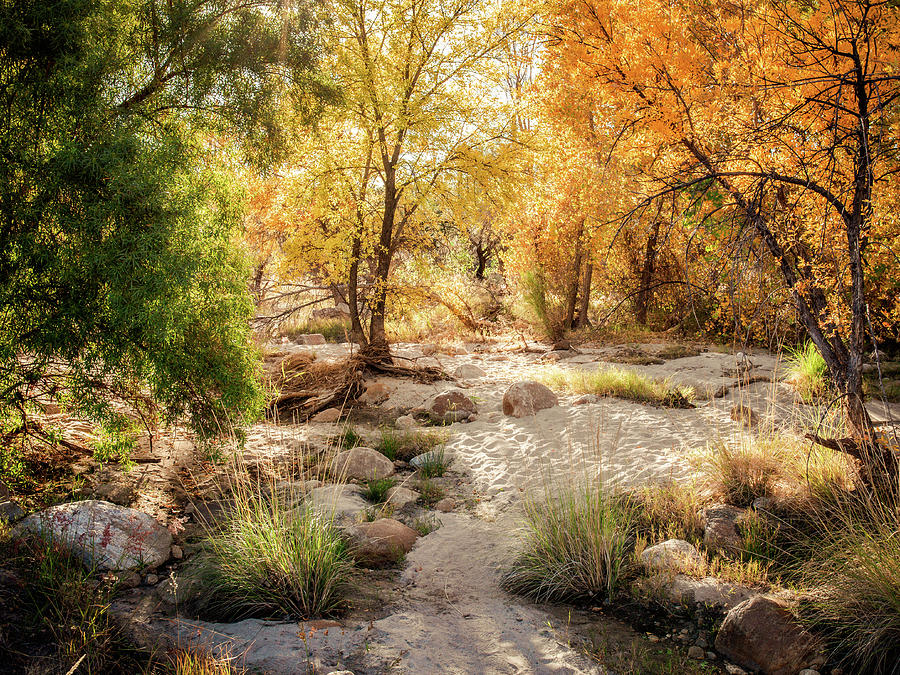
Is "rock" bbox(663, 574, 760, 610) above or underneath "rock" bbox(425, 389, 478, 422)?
underneath

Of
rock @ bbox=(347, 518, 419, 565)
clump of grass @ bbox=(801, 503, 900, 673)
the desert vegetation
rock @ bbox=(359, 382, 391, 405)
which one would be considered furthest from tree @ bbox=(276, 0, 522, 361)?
clump of grass @ bbox=(801, 503, 900, 673)

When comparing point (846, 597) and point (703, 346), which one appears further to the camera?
point (703, 346)

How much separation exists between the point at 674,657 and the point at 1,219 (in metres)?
4.95

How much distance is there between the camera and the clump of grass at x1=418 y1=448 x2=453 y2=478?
18.8 ft

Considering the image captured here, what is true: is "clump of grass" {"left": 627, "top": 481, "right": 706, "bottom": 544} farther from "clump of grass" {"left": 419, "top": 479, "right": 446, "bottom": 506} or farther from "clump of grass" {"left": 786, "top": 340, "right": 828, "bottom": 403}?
"clump of grass" {"left": 786, "top": 340, "right": 828, "bottom": 403}

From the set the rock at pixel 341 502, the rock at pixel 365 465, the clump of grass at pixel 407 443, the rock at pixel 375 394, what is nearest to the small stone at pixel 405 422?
the clump of grass at pixel 407 443

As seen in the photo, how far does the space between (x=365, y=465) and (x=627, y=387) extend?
148 inches

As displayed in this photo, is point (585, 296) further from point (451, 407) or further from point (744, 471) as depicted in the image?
point (744, 471)

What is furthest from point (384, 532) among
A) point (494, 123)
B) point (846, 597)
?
point (494, 123)

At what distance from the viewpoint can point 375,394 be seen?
880 cm

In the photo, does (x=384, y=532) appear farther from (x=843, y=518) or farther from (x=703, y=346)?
(x=703, y=346)

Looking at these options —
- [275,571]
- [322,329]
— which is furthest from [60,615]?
[322,329]

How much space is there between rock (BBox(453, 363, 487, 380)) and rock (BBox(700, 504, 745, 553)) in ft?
19.8

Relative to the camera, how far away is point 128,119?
422 centimetres
